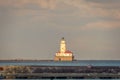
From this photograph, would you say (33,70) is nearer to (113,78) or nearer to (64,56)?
(113,78)

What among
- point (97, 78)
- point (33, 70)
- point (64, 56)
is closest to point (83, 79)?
point (97, 78)

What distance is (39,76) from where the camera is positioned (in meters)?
86.4

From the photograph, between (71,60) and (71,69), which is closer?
(71,69)

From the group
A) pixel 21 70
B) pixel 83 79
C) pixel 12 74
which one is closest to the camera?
pixel 83 79

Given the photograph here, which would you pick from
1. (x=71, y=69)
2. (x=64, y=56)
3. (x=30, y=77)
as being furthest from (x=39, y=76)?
(x=64, y=56)

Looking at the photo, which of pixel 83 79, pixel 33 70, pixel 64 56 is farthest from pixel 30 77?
pixel 64 56

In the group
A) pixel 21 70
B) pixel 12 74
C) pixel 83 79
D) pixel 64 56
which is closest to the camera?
pixel 83 79

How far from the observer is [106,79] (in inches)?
3317

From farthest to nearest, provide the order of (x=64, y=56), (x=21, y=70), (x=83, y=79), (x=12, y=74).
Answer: (x=64, y=56) → (x=21, y=70) → (x=12, y=74) → (x=83, y=79)

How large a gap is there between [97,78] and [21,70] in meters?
18.2

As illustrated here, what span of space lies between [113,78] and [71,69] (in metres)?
16.9

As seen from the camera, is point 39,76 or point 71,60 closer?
point 39,76

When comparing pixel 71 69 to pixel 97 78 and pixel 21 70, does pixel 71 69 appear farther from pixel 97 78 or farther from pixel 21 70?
pixel 97 78

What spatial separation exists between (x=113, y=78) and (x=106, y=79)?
2.34m
